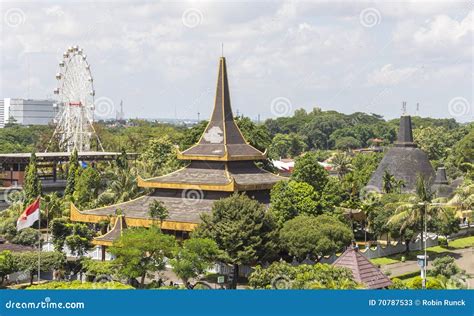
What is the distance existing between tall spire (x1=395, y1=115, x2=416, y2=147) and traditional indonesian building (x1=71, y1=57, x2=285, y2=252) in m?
24.1

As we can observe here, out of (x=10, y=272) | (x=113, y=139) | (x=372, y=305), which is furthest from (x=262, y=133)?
(x=113, y=139)

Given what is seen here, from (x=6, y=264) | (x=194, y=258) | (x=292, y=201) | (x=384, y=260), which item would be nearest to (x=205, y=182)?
(x=292, y=201)

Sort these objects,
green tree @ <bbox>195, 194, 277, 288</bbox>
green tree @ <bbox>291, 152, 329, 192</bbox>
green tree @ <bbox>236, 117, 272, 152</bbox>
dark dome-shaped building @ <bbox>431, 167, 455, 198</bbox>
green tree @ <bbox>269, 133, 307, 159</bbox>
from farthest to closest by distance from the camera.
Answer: green tree @ <bbox>269, 133, 307, 159</bbox> → dark dome-shaped building @ <bbox>431, 167, 455, 198</bbox> → green tree @ <bbox>236, 117, 272, 152</bbox> → green tree @ <bbox>291, 152, 329, 192</bbox> → green tree @ <bbox>195, 194, 277, 288</bbox>

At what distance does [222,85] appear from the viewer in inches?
2247

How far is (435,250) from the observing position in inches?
2199

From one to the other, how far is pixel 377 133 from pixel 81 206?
12026 centimetres

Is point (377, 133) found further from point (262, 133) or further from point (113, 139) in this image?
point (262, 133)

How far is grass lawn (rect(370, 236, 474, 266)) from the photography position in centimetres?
5119

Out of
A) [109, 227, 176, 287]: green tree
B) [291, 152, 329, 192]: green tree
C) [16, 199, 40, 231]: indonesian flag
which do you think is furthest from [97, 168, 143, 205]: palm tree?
[16, 199, 40, 231]: indonesian flag

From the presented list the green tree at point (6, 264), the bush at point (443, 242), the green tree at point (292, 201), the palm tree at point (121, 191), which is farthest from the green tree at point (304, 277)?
the bush at point (443, 242)

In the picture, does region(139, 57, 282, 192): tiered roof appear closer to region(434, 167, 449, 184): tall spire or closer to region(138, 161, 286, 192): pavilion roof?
region(138, 161, 286, 192): pavilion roof

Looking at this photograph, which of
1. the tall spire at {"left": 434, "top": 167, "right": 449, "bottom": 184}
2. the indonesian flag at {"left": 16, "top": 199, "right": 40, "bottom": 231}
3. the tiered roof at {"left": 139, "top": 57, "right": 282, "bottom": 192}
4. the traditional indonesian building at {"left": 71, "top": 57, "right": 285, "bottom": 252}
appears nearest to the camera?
the indonesian flag at {"left": 16, "top": 199, "right": 40, "bottom": 231}

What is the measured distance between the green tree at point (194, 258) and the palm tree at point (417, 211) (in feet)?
47.2

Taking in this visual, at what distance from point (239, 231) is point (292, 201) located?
7.73 m
